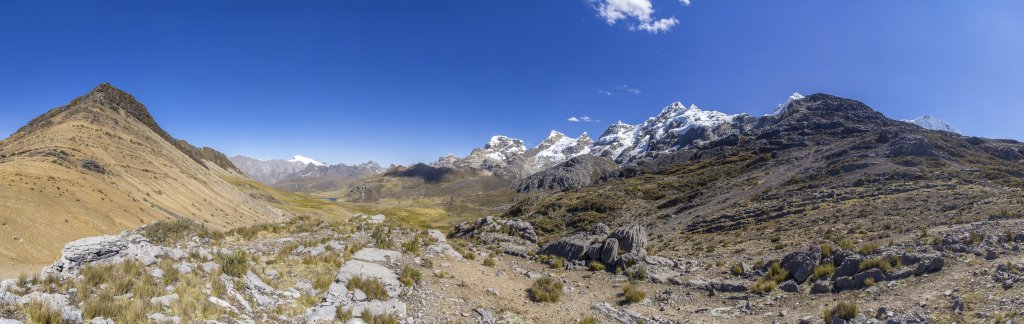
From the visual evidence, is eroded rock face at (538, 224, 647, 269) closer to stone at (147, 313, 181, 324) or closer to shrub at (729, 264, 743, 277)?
shrub at (729, 264, 743, 277)

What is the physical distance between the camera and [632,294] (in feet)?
62.5

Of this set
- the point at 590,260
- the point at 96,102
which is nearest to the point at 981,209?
the point at 590,260

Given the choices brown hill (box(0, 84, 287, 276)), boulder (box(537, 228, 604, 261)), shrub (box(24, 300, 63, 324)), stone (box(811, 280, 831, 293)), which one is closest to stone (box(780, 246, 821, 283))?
stone (box(811, 280, 831, 293))

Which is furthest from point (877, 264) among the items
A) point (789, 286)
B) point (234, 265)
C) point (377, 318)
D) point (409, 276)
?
point (234, 265)

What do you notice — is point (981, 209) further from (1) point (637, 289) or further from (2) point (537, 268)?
(2) point (537, 268)

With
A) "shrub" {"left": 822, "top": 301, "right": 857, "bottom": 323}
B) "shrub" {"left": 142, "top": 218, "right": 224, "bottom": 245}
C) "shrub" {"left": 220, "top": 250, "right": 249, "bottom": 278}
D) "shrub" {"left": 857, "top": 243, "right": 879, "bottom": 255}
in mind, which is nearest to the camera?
"shrub" {"left": 220, "top": 250, "right": 249, "bottom": 278}

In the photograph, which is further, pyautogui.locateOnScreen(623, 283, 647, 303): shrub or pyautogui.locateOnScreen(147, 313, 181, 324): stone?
pyautogui.locateOnScreen(623, 283, 647, 303): shrub

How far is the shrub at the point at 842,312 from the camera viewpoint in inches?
559

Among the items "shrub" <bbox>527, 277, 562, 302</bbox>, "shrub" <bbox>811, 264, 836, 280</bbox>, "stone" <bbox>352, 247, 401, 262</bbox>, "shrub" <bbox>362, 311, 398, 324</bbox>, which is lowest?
"shrub" <bbox>527, 277, 562, 302</bbox>

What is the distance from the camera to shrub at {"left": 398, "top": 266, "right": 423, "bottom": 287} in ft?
55.5

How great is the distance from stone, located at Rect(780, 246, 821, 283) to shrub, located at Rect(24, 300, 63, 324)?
2494 cm

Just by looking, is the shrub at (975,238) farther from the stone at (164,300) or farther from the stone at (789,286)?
the stone at (164,300)

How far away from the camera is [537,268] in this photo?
990 inches

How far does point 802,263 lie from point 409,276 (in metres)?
17.9
